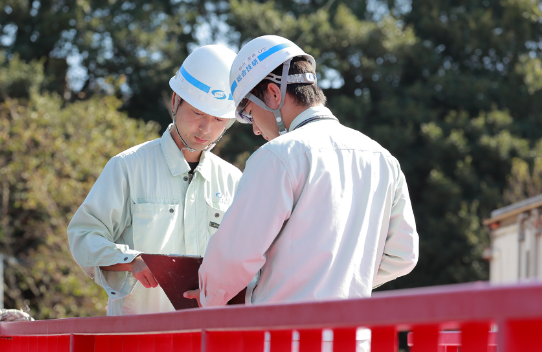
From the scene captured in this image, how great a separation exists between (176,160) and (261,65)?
40.0 inches

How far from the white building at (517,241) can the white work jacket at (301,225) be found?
8069 mm

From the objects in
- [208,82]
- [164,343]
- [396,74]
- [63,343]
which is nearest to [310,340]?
[164,343]

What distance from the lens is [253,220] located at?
202 centimetres

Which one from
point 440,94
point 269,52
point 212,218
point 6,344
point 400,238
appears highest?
point 440,94

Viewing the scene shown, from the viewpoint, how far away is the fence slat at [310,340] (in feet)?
5.15

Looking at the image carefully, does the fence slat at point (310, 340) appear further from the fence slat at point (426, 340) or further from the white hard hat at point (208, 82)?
the white hard hat at point (208, 82)

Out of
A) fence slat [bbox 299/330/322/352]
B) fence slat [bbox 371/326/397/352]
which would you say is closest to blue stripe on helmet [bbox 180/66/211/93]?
fence slat [bbox 299/330/322/352]

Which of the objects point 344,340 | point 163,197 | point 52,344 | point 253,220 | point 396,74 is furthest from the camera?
point 396,74

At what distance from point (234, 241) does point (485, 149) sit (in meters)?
20.4

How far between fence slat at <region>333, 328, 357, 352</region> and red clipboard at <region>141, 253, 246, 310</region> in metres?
1.04

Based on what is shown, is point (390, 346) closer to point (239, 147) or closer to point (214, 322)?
point (214, 322)

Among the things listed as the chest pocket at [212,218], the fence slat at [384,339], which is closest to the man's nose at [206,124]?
the chest pocket at [212,218]

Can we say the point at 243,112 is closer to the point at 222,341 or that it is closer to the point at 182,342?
the point at 182,342

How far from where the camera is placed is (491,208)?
2062 cm
